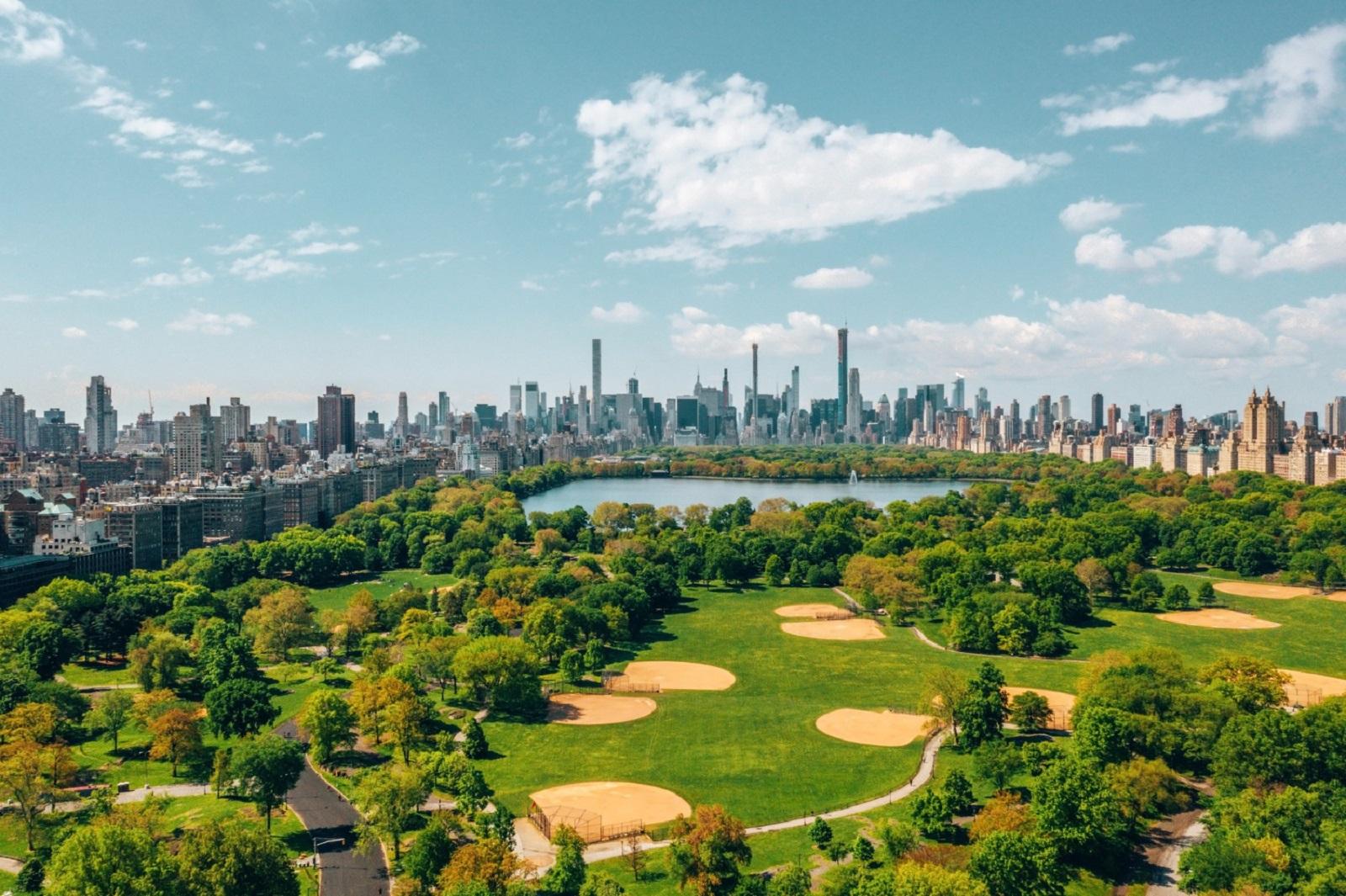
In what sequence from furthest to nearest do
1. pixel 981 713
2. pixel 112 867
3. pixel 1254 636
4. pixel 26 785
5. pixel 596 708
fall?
pixel 1254 636 → pixel 596 708 → pixel 981 713 → pixel 26 785 → pixel 112 867

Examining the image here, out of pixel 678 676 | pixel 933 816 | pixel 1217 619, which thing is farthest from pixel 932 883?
pixel 1217 619

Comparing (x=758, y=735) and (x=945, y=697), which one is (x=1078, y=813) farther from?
(x=758, y=735)

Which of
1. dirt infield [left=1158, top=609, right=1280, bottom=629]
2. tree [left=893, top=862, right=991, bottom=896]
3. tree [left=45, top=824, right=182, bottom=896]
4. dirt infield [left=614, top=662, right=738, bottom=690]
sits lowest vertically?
dirt infield [left=614, top=662, right=738, bottom=690]

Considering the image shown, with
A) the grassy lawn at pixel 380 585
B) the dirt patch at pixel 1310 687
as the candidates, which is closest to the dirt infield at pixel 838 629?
the dirt patch at pixel 1310 687

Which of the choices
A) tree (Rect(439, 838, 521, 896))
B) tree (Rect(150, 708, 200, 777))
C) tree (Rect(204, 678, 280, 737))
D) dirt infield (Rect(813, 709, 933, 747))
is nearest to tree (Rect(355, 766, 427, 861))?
tree (Rect(439, 838, 521, 896))

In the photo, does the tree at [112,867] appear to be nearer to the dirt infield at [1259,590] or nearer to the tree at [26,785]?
the tree at [26,785]

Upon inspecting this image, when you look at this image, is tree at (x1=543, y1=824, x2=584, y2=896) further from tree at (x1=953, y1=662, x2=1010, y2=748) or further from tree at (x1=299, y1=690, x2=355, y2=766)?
tree at (x1=953, y1=662, x2=1010, y2=748)
